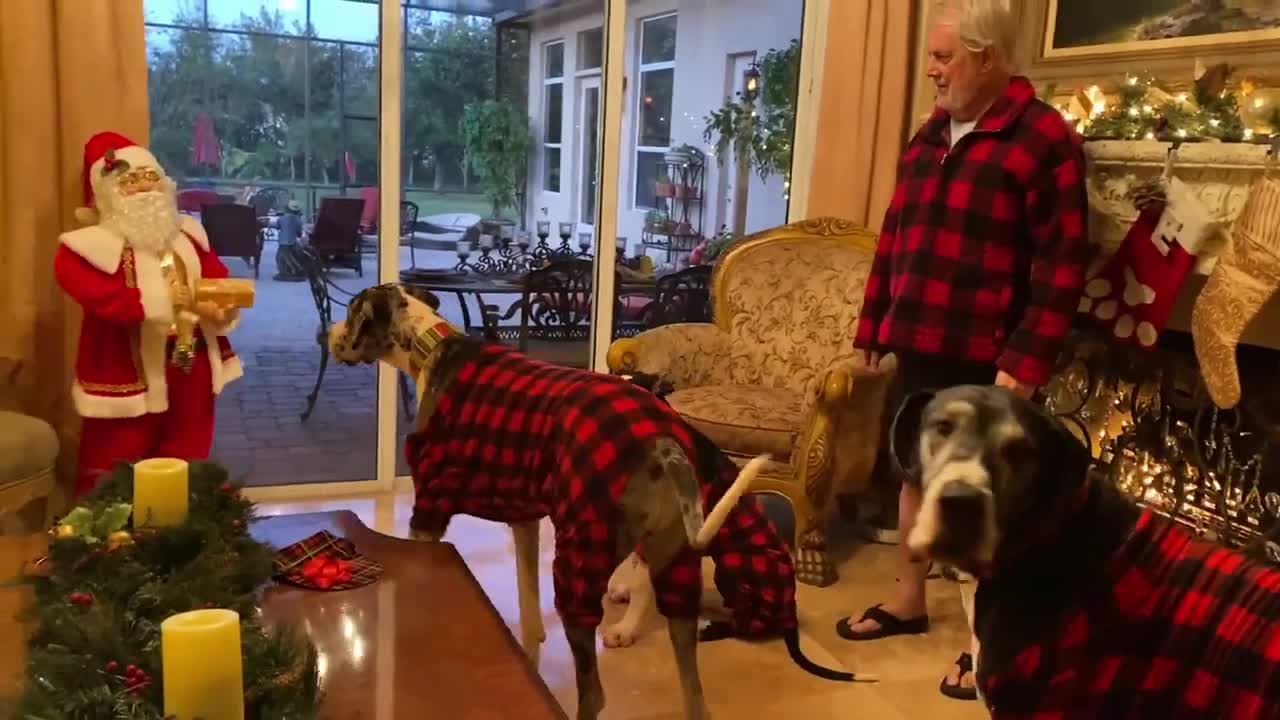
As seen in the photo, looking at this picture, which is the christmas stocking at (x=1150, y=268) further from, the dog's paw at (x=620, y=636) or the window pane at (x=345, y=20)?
the window pane at (x=345, y=20)

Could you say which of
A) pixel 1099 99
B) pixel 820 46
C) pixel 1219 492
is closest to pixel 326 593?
pixel 1219 492

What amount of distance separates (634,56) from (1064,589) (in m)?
2.99

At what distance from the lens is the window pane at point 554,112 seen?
12.9 feet

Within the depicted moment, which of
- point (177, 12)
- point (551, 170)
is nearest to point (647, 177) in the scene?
point (551, 170)

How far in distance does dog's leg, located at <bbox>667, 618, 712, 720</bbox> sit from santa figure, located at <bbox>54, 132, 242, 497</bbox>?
1.48 meters

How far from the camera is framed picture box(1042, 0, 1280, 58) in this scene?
2447 mm

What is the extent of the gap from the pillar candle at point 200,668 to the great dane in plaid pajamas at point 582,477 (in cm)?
70

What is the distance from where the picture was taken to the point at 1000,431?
136 cm

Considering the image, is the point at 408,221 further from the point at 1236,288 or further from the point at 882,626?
the point at 1236,288

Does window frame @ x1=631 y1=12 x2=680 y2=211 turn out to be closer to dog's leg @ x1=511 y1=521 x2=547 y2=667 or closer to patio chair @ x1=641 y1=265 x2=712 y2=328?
patio chair @ x1=641 y1=265 x2=712 y2=328

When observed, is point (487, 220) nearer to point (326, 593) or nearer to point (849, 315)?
point (849, 315)

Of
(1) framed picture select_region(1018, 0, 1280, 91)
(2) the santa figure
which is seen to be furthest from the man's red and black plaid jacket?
(2) the santa figure

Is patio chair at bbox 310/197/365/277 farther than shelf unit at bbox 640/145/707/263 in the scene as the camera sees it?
No

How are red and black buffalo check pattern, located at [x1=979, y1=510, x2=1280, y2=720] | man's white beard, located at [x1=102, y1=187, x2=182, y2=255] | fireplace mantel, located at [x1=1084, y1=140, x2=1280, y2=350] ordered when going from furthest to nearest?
man's white beard, located at [x1=102, y1=187, x2=182, y2=255] < fireplace mantel, located at [x1=1084, y1=140, x2=1280, y2=350] < red and black buffalo check pattern, located at [x1=979, y1=510, x2=1280, y2=720]
